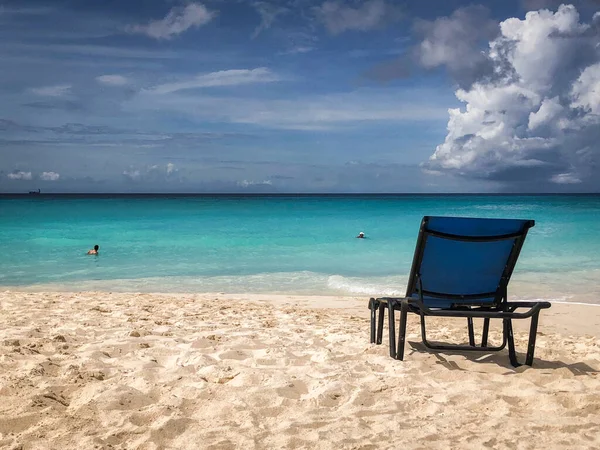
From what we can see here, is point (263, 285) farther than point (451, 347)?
Yes

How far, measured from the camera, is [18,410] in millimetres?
3033

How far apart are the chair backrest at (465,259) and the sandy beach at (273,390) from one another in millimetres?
531

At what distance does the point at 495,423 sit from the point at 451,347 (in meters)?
1.51

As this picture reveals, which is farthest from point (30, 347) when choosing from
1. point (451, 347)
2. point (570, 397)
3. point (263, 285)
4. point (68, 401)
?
point (263, 285)

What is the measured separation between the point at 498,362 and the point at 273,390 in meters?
1.92

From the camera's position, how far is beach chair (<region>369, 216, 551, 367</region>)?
156 inches

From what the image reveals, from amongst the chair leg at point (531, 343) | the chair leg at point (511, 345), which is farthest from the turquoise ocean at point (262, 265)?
the chair leg at point (531, 343)

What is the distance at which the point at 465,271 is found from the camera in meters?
4.15

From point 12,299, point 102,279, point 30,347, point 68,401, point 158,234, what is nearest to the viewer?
point 68,401

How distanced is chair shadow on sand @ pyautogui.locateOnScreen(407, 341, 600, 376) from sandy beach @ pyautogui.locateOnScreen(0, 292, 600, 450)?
0.06 feet

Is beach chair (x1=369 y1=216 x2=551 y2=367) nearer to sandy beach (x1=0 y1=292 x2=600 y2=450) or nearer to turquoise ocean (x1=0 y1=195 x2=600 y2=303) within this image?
sandy beach (x1=0 y1=292 x2=600 y2=450)

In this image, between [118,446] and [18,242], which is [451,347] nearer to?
[118,446]

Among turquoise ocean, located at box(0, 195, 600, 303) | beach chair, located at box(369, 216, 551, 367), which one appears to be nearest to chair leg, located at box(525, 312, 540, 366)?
beach chair, located at box(369, 216, 551, 367)

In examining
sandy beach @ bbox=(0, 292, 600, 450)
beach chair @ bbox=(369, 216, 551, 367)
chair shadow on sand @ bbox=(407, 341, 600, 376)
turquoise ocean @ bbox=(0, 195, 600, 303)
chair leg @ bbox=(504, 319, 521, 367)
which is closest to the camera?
sandy beach @ bbox=(0, 292, 600, 450)
